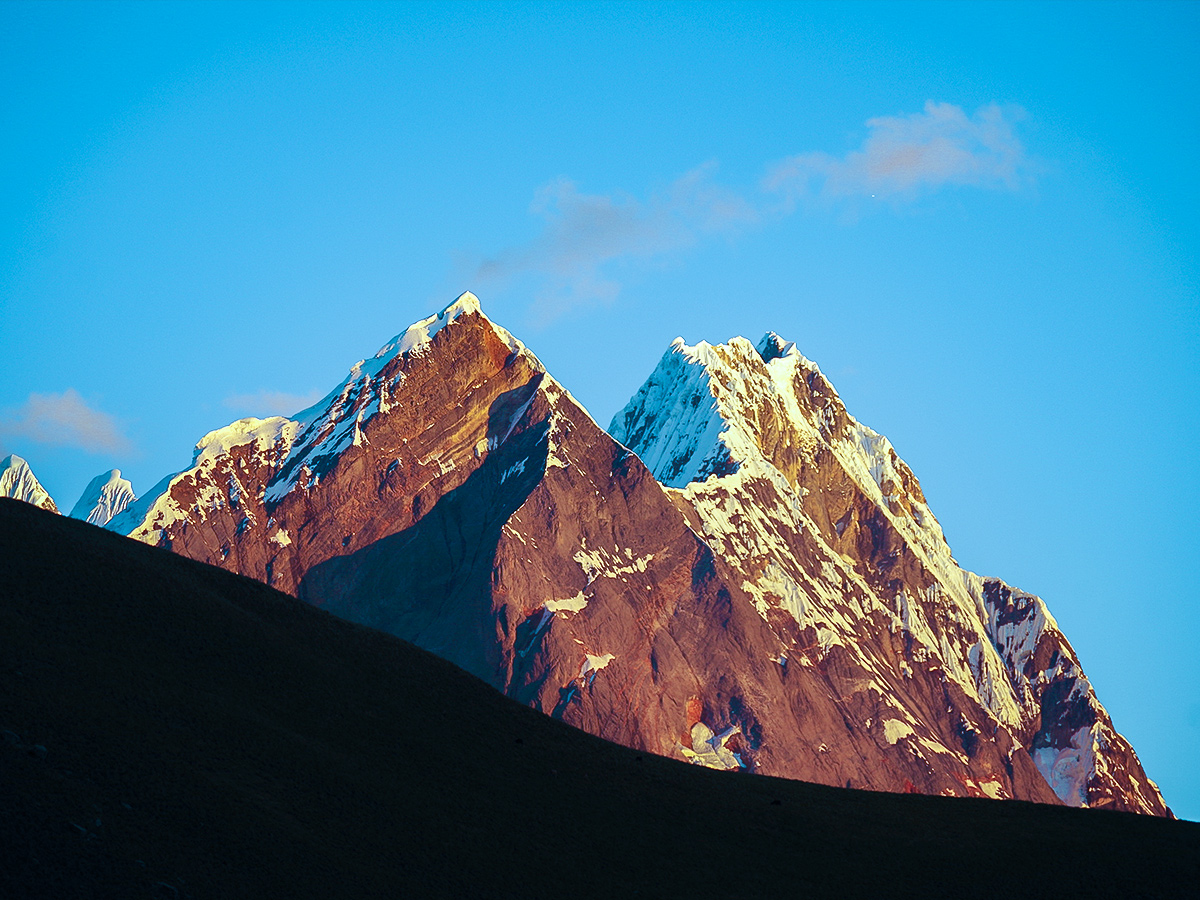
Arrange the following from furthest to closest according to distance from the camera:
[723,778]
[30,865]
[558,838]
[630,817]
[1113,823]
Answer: [723,778], [1113,823], [630,817], [558,838], [30,865]

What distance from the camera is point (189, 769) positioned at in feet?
193

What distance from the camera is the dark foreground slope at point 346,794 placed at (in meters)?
53.9

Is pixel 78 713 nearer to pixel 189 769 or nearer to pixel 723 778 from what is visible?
pixel 189 769

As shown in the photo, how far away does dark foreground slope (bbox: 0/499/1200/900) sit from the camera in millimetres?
53875

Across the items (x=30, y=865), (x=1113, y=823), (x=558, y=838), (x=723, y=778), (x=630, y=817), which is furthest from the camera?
(x=723, y=778)

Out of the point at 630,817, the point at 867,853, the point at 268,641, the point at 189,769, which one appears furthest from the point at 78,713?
the point at 867,853

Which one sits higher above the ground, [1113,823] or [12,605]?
[1113,823]

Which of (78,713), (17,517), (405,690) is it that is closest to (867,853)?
(405,690)

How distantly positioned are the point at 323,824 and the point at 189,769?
6.24 metres

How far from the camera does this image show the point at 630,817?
233 feet

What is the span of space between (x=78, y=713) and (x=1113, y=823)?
5484 centimetres

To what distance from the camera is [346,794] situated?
6347cm

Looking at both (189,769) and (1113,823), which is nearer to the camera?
(189,769)

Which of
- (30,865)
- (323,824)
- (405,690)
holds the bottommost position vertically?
(30,865)
